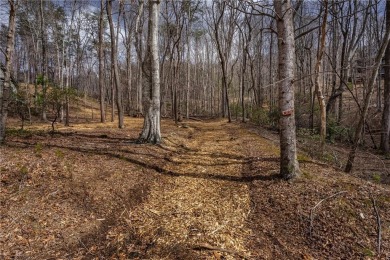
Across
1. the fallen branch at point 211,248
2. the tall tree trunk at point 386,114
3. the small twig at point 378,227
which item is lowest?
the fallen branch at point 211,248

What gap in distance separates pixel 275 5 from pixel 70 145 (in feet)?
18.1

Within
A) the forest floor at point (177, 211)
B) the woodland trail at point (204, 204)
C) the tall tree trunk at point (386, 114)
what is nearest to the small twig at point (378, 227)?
the forest floor at point (177, 211)

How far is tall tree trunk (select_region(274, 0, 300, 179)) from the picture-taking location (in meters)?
4.36

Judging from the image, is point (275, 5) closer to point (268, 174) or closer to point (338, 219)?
point (268, 174)

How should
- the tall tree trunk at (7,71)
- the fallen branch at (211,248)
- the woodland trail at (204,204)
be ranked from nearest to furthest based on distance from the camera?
the fallen branch at (211,248) → the woodland trail at (204,204) → the tall tree trunk at (7,71)

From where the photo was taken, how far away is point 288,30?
437 centimetres

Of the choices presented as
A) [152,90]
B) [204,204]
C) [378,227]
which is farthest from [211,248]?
[152,90]

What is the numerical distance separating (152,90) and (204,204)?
4686mm

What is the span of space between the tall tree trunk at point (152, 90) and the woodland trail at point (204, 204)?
1111mm

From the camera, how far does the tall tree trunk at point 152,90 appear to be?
299 inches

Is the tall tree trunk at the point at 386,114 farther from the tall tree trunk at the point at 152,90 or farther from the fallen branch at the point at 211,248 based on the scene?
the fallen branch at the point at 211,248

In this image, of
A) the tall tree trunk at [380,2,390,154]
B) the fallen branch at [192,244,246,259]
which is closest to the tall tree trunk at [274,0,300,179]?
the fallen branch at [192,244,246,259]

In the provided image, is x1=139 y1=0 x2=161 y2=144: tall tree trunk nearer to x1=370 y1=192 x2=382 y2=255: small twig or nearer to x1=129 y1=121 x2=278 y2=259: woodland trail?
A: x1=129 y1=121 x2=278 y2=259: woodland trail

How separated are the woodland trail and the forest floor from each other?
16 millimetres
